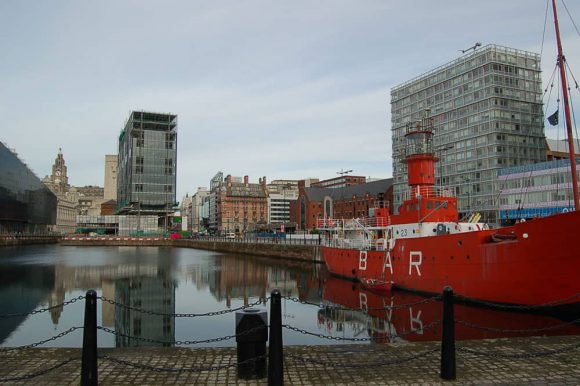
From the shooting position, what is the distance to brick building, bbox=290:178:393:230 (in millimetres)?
129125

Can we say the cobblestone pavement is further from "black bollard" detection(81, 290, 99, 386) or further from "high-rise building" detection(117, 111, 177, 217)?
"high-rise building" detection(117, 111, 177, 217)

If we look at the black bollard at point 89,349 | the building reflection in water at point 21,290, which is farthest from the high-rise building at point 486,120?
the black bollard at point 89,349

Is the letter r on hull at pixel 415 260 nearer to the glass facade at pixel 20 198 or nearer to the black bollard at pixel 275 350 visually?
the black bollard at pixel 275 350

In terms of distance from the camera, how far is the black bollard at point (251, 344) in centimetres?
780

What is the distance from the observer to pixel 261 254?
70938mm

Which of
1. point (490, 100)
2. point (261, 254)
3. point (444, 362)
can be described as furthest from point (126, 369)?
point (490, 100)

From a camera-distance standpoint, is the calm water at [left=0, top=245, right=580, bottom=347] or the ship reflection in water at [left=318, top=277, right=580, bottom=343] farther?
the calm water at [left=0, top=245, right=580, bottom=347]

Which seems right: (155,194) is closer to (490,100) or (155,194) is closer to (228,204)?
(228,204)

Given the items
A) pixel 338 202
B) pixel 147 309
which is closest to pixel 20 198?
pixel 338 202

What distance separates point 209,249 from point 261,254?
33.8 m

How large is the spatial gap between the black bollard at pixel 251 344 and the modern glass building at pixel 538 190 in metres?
61.5

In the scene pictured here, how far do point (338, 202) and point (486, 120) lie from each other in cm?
6772

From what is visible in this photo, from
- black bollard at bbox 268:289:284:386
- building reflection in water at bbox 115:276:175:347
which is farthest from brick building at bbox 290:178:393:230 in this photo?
black bollard at bbox 268:289:284:386

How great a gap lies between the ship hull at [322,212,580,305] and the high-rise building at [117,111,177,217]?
131m
